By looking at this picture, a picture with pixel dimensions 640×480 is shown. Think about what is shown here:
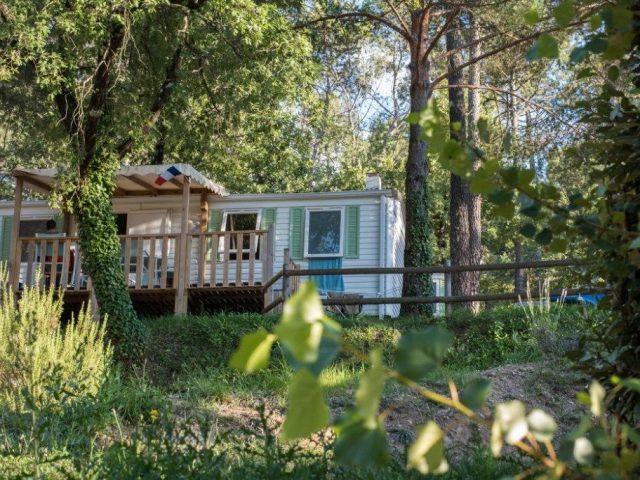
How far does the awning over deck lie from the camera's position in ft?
52.2

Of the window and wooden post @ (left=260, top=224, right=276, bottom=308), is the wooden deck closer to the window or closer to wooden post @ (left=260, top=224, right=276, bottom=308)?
wooden post @ (left=260, top=224, right=276, bottom=308)

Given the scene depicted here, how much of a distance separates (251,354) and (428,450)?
0.26m

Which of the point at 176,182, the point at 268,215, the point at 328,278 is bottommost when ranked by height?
the point at 328,278

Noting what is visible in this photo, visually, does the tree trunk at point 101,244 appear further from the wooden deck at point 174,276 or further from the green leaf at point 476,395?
the green leaf at point 476,395

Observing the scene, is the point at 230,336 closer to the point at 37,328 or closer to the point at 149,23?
the point at 149,23

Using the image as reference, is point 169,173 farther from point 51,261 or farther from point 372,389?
point 372,389

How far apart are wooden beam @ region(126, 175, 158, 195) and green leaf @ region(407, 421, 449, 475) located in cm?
1625

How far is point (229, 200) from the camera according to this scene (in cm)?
1938

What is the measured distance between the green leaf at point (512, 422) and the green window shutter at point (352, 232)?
59.0 ft

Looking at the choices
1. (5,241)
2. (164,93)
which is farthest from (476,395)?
(5,241)

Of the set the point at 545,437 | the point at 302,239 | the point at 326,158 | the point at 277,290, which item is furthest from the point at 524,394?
the point at 326,158

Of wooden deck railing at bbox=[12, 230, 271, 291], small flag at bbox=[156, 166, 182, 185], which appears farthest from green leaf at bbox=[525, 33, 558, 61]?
small flag at bbox=[156, 166, 182, 185]

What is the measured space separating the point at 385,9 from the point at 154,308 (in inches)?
303

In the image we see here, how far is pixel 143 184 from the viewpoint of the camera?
18.2 m
